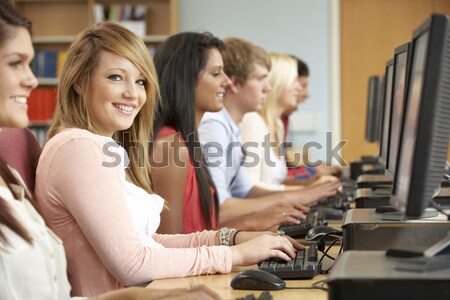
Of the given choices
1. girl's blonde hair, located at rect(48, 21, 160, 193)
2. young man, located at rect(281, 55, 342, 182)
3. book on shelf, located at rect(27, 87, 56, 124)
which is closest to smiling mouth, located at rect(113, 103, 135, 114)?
girl's blonde hair, located at rect(48, 21, 160, 193)

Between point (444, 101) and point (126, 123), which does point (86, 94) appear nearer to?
point (126, 123)

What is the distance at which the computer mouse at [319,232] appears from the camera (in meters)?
2.36

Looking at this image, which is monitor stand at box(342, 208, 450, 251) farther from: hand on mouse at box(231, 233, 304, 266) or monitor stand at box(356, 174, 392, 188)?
monitor stand at box(356, 174, 392, 188)

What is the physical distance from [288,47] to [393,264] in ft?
19.8

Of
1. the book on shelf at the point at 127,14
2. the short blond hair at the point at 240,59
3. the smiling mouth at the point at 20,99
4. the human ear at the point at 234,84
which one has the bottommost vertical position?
the human ear at the point at 234,84

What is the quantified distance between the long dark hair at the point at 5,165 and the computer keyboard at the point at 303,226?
1.10m

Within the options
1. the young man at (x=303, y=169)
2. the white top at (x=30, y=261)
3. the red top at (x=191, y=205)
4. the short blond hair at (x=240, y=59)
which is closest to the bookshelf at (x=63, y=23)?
the young man at (x=303, y=169)

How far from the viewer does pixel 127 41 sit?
2.21m

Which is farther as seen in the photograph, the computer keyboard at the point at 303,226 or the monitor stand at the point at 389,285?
the computer keyboard at the point at 303,226

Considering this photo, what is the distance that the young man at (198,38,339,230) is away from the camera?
2.96 meters

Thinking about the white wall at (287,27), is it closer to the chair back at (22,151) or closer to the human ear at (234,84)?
the human ear at (234,84)

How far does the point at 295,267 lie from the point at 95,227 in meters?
0.46

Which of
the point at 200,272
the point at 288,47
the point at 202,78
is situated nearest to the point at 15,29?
the point at 200,272

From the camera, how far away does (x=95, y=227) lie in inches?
75.2
